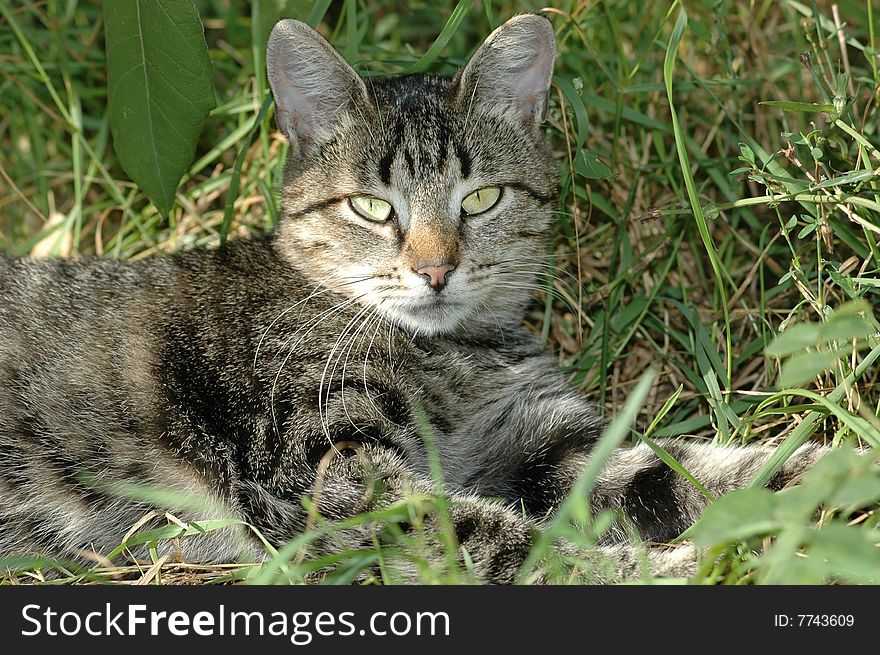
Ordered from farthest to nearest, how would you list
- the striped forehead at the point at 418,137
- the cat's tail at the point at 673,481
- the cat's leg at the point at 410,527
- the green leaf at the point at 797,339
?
the striped forehead at the point at 418,137
the cat's tail at the point at 673,481
the cat's leg at the point at 410,527
the green leaf at the point at 797,339

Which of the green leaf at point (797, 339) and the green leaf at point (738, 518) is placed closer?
the green leaf at point (738, 518)

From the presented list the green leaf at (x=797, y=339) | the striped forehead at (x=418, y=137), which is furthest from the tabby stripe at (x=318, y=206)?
the green leaf at (x=797, y=339)

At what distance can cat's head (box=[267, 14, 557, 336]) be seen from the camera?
9.00 ft

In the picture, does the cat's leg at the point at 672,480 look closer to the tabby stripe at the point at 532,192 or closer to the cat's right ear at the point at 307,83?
the tabby stripe at the point at 532,192

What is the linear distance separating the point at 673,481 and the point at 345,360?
1.01 m

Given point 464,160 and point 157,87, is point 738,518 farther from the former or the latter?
point 157,87

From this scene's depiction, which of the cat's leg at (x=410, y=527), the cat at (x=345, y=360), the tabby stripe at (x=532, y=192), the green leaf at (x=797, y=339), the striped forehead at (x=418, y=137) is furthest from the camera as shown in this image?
the tabby stripe at (x=532, y=192)

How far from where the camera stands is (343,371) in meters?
2.66

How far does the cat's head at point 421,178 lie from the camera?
274 cm

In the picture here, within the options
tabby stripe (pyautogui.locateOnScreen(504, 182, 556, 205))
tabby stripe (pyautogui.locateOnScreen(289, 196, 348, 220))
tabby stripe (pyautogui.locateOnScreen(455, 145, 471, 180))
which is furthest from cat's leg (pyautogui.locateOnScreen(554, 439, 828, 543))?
tabby stripe (pyautogui.locateOnScreen(289, 196, 348, 220))

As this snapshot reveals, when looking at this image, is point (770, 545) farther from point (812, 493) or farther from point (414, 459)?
point (414, 459)

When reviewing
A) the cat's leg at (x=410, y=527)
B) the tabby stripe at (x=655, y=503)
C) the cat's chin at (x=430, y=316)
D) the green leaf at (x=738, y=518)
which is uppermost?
the green leaf at (x=738, y=518)

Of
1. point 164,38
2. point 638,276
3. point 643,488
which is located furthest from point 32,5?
point 643,488

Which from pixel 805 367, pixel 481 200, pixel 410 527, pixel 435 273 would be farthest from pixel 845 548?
pixel 481 200
